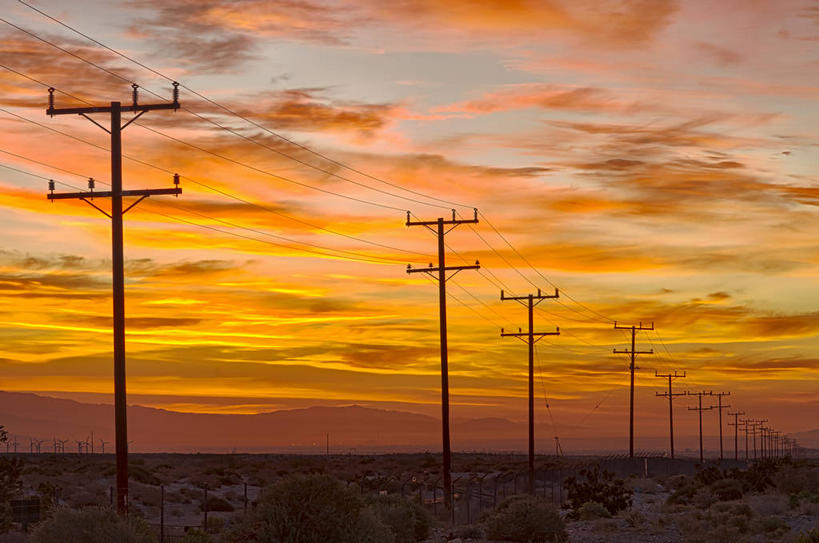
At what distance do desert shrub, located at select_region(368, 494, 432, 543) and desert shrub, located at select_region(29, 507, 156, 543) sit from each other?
39.9 ft

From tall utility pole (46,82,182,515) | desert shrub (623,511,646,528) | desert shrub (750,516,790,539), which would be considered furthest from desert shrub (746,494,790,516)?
tall utility pole (46,82,182,515)

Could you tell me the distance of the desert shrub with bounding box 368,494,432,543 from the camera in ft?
130

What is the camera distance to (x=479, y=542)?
131 feet

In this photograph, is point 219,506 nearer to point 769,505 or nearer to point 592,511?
point 592,511

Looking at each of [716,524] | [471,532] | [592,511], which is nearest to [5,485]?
[471,532]

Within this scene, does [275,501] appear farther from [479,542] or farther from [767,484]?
[767,484]

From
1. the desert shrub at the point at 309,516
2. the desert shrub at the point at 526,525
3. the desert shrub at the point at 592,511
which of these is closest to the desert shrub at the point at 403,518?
the desert shrub at the point at 526,525

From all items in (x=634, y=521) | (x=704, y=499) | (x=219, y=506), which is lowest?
(x=219, y=506)

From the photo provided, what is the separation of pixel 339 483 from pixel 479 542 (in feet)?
45.8

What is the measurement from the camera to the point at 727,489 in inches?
2714

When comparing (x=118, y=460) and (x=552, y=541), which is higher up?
(x=118, y=460)

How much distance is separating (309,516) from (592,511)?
3103 cm

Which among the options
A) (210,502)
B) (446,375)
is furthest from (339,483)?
(210,502)

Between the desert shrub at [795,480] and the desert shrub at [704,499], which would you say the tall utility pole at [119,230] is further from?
the desert shrub at [795,480]
